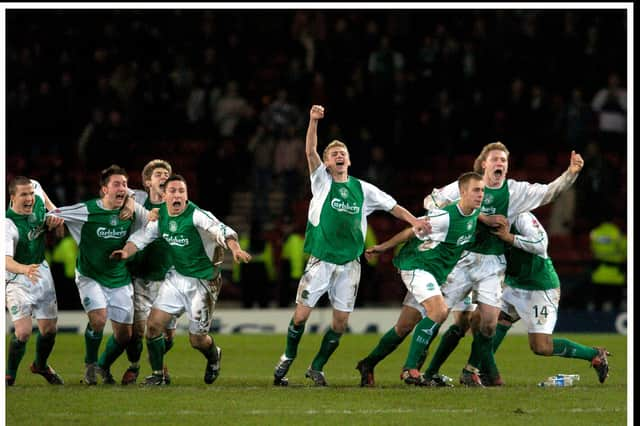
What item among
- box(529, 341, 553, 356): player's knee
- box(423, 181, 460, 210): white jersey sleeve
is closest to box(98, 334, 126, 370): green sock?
box(423, 181, 460, 210): white jersey sleeve

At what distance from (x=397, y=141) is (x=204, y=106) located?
370 cm

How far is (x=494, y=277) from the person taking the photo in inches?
472

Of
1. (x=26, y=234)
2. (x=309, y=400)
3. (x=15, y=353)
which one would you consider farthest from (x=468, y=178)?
(x=15, y=353)

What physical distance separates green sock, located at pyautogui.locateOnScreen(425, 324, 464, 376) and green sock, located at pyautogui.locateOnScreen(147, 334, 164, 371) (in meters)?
2.54

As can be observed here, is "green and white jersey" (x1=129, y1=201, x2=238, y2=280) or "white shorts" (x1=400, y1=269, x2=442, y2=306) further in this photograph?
"green and white jersey" (x1=129, y1=201, x2=238, y2=280)

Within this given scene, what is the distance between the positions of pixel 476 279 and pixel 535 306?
2.28 ft

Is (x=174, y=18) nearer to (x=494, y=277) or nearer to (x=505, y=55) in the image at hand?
(x=505, y=55)

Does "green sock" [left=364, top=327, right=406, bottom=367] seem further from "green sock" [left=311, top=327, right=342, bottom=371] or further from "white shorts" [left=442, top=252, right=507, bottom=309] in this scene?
"white shorts" [left=442, top=252, right=507, bottom=309]

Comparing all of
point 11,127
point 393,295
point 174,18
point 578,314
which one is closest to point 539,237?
point 578,314

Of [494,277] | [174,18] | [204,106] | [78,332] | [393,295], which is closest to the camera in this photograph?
[494,277]

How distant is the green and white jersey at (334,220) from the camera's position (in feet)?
39.3

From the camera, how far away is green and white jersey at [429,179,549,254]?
1216cm

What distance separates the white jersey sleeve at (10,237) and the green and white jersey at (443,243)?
358 centimetres

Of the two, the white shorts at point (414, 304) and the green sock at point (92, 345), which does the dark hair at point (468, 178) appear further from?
the green sock at point (92, 345)
